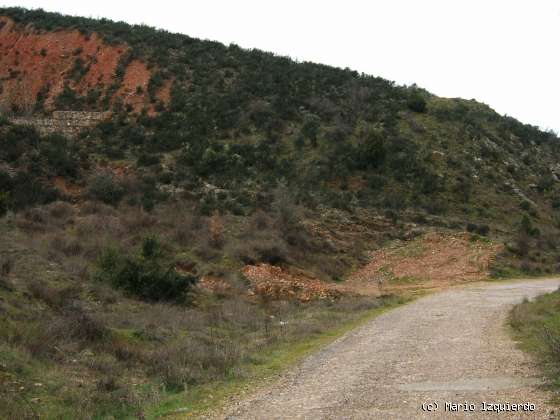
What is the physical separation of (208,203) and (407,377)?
73.9 feet

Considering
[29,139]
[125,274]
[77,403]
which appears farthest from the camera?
[29,139]

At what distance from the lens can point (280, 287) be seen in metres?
20.1

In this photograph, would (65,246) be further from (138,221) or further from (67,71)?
(67,71)

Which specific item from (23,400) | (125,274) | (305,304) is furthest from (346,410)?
(305,304)

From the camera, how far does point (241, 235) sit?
25.4 meters

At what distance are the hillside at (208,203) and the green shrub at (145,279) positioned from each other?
5cm

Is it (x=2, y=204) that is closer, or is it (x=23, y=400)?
(x=23, y=400)

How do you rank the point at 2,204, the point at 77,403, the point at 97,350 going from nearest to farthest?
the point at 77,403 < the point at 97,350 < the point at 2,204

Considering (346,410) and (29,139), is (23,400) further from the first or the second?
(29,139)

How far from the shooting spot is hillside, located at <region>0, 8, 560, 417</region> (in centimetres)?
1055

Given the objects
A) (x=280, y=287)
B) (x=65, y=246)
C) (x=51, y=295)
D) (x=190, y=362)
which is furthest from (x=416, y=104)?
(x=190, y=362)

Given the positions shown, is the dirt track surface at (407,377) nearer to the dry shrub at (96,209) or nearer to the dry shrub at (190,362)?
the dry shrub at (190,362)

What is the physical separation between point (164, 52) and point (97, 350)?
39.0m

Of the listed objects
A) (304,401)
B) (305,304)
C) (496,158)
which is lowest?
(305,304)
